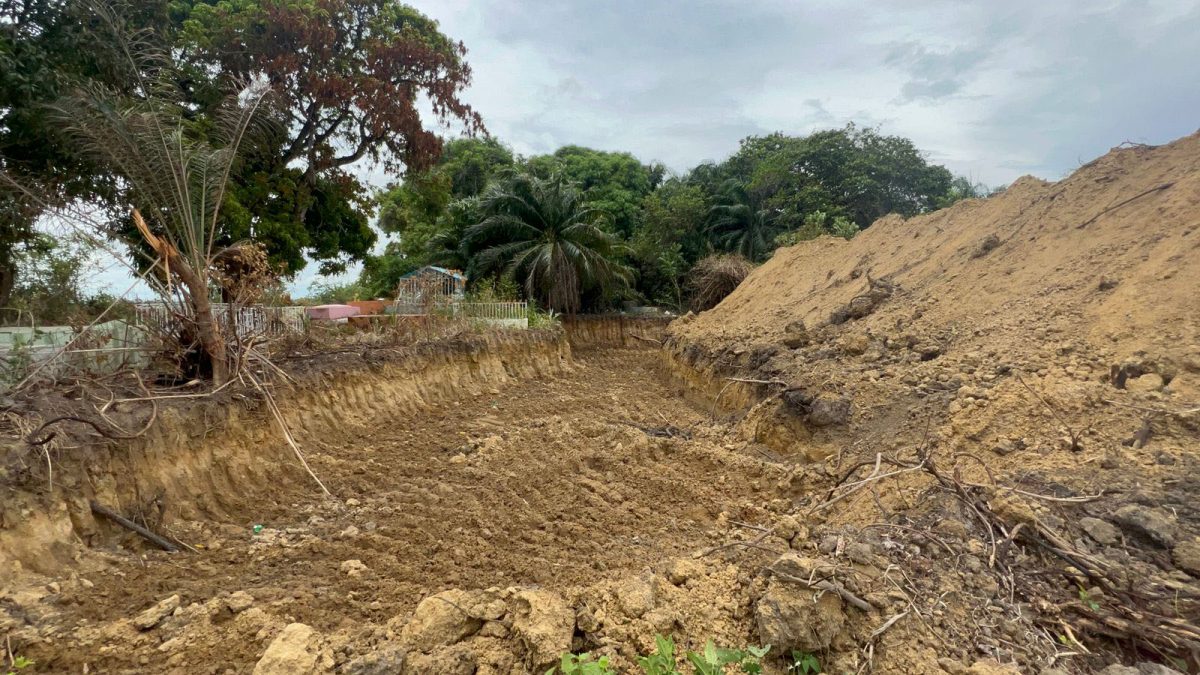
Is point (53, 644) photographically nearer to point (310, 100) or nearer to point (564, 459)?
point (564, 459)

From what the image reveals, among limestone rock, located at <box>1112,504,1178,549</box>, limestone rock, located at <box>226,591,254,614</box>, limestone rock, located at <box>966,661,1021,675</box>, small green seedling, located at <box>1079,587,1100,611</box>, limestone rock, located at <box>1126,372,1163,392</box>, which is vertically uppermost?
limestone rock, located at <box>1126,372,1163,392</box>

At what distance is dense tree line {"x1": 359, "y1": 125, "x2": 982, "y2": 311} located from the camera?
65.8ft

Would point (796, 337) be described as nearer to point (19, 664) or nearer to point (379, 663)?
point (379, 663)

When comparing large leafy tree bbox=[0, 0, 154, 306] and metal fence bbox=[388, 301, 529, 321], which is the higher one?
large leafy tree bbox=[0, 0, 154, 306]

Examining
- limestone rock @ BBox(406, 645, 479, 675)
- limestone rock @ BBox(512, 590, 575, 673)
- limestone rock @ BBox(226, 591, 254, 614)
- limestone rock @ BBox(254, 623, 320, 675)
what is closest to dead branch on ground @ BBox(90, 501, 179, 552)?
limestone rock @ BBox(226, 591, 254, 614)

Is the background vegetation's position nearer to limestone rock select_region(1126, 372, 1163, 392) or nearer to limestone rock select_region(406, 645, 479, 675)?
limestone rock select_region(406, 645, 479, 675)

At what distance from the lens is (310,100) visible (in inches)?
487

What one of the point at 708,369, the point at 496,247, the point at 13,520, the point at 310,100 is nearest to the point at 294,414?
the point at 13,520

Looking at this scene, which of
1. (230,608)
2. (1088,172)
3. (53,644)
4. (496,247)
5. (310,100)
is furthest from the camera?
(496,247)

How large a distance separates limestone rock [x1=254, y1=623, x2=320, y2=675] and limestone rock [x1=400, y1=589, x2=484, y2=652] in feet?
1.41

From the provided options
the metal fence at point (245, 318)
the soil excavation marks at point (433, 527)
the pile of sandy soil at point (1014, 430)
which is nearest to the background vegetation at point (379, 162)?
the metal fence at point (245, 318)

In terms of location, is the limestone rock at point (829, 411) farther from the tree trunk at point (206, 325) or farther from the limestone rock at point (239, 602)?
the tree trunk at point (206, 325)

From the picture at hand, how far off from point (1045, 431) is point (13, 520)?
7.40 metres

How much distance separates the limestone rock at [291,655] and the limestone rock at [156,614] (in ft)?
2.96
